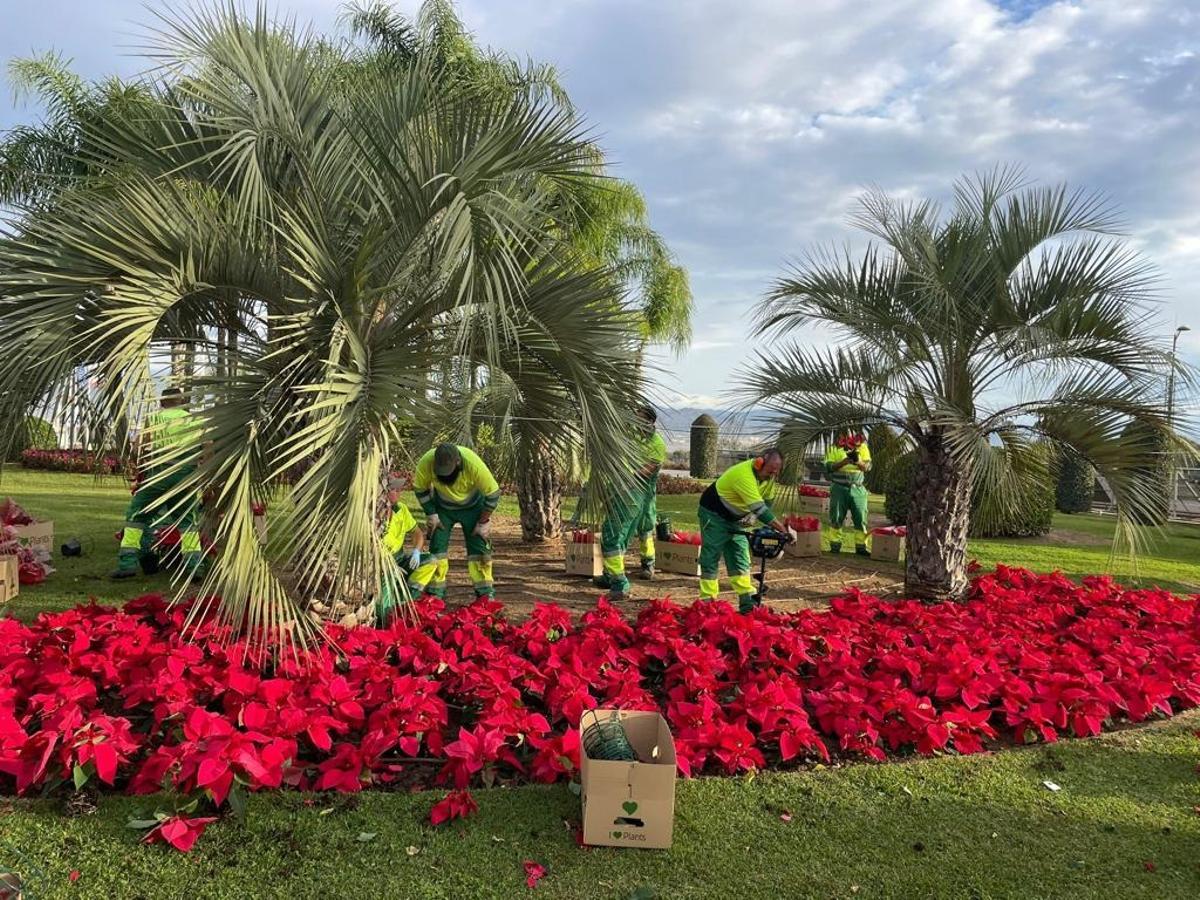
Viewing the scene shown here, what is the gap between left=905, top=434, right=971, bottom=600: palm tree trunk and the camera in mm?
6676

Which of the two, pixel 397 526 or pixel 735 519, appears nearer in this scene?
pixel 397 526

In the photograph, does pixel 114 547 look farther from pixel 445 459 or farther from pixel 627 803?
pixel 627 803

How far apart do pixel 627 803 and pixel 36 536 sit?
21.2 ft

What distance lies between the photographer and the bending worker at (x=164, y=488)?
334 cm

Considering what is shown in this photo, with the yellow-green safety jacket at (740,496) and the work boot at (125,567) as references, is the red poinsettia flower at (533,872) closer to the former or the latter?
the yellow-green safety jacket at (740,496)

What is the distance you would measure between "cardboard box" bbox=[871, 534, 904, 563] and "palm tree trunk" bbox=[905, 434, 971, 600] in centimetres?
276

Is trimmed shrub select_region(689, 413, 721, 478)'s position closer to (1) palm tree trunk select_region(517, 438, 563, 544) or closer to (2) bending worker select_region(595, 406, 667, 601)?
(1) palm tree trunk select_region(517, 438, 563, 544)

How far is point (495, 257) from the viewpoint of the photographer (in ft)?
11.6

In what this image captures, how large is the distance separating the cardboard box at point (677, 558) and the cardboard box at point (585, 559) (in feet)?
3.18

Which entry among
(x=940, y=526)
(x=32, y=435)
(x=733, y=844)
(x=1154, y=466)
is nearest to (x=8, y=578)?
(x=32, y=435)

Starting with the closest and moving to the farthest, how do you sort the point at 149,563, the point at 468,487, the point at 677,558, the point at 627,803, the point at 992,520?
1. the point at 627,803
2. the point at 468,487
3. the point at 149,563
4. the point at 677,558
5. the point at 992,520

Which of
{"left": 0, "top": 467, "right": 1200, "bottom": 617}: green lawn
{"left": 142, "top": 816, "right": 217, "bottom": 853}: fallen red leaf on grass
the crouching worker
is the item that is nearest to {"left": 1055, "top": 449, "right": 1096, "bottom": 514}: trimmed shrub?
{"left": 0, "top": 467, "right": 1200, "bottom": 617}: green lawn

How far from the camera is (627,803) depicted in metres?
2.71

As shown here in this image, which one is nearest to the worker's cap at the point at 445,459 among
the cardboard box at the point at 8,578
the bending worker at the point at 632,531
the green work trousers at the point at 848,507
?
the bending worker at the point at 632,531
